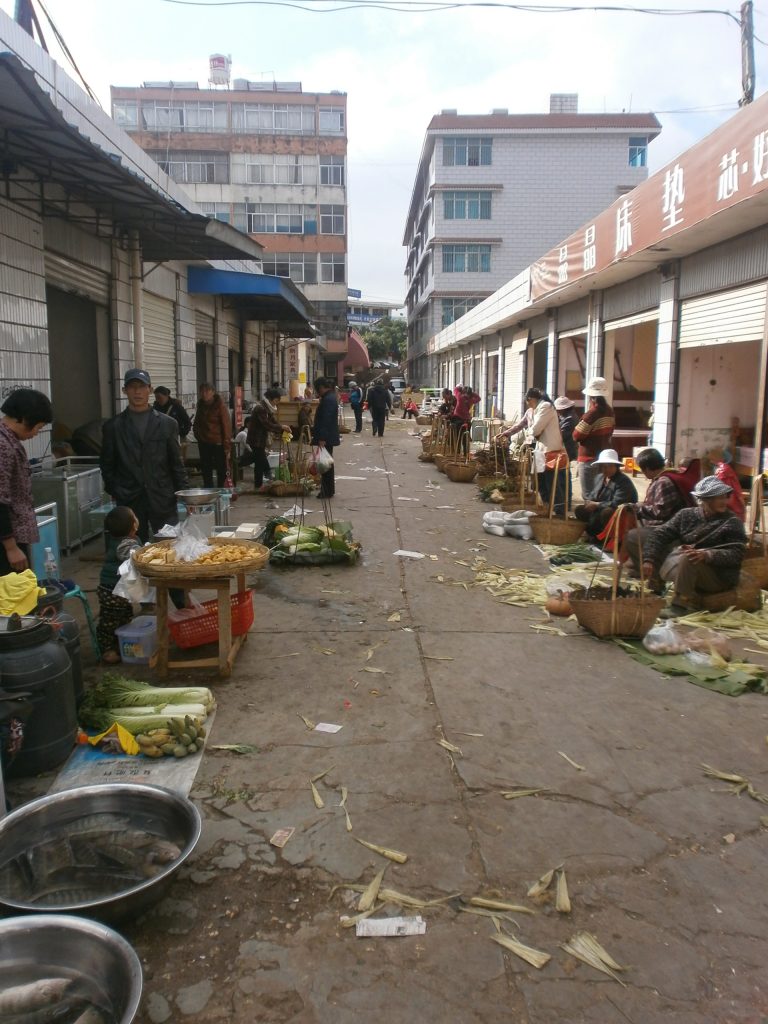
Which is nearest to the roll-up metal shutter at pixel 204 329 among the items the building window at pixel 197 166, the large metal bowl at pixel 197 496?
the large metal bowl at pixel 197 496

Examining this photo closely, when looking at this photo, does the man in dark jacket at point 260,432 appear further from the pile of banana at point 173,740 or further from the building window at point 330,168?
the building window at point 330,168

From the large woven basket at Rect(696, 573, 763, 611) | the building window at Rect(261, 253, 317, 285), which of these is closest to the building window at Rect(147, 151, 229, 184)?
the building window at Rect(261, 253, 317, 285)

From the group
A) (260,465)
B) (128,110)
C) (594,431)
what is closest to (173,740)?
(594,431)

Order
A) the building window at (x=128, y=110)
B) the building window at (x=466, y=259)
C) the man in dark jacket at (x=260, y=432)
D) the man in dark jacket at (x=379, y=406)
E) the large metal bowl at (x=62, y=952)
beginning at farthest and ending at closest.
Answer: the building window at (x=128, y=110) < the building window at (x=466, y=259) < the man in dark jacket at (x=379, y=406) < the man in dark jacket at (x=260, y=432) < the large metal bowl at (x=62, y=952)

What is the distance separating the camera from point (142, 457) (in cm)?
559

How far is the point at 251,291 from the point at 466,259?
119 feet

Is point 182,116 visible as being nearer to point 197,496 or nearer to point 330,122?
point 330,122

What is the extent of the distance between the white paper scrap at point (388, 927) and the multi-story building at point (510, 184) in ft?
159

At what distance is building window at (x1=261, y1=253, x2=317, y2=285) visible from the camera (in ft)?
148


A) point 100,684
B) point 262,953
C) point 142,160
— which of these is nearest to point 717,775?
point 262,953

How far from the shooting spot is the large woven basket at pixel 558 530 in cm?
856

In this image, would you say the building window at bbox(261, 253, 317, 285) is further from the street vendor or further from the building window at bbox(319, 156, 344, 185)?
the street vendor

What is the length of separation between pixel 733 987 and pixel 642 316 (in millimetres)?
12308

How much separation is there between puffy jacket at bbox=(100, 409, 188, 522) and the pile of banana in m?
2.32
